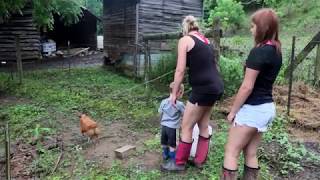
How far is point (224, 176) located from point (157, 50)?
26.7ft

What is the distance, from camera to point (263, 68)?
3.54 m

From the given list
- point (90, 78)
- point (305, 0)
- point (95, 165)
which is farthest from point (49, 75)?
point (305, 0)

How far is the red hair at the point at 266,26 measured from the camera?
3494mm

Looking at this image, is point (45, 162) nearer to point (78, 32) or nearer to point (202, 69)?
point (202, 69)

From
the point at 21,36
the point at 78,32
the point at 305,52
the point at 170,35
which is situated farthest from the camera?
the point at 78,32

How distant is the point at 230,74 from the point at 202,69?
445 cm

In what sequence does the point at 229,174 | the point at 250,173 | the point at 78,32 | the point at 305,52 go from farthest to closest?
the point at 78,32 < the point at 305,52 < the point at 250,173 < the point at 229,174

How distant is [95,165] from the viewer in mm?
5070

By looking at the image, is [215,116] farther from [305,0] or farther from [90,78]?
[305,0]

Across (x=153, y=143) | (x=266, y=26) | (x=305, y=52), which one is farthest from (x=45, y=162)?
(x=305, y=52)

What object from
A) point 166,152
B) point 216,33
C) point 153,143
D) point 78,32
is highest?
point 216,33

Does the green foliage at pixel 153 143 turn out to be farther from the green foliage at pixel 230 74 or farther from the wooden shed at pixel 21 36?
the wooden shed at pixel 21 36

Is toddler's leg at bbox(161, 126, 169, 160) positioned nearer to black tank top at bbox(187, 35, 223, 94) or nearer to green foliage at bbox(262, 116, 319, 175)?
black tank top at bbox(187, 35, 223, 94)

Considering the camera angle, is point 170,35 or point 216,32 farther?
point 170,35
